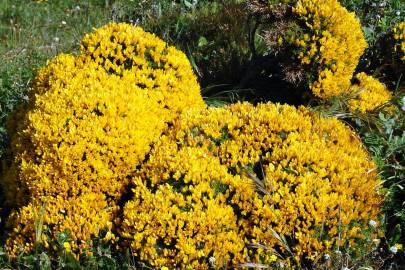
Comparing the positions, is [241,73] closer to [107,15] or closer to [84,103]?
[84,103]

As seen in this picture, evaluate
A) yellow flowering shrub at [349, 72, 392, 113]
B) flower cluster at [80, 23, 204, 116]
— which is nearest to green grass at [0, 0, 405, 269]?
yellow flowering shrub at [349, 72, 392, 113]

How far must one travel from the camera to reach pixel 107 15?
8688 mm

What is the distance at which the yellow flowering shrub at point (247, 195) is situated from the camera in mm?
3846

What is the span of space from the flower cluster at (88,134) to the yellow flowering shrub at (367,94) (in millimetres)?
1442

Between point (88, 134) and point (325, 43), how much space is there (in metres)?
2.11

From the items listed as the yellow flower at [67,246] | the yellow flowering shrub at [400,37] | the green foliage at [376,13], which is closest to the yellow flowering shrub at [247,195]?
the yellow flower at [67,246]

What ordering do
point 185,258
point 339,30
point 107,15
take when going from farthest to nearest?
1. point 107,15
2. point 339,30
3. point 185,258

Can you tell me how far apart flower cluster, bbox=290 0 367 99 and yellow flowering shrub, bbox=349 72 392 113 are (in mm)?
185

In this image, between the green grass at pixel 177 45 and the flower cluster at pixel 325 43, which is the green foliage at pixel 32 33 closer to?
the green grass at pixel 177 45

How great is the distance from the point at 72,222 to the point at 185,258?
870 millimetres

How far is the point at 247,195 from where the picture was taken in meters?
4.02

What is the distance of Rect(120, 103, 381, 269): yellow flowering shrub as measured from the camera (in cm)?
385

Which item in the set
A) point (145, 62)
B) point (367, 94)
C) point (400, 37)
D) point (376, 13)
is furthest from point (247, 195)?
point (376, 13)

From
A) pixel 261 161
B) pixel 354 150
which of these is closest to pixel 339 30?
pixel 354 150
